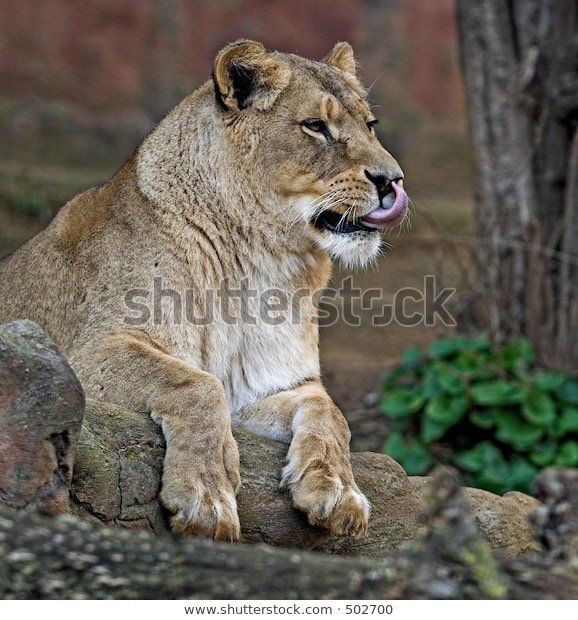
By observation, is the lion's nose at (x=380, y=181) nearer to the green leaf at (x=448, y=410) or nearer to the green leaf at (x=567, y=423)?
the green leaf at (x=448, y=410)

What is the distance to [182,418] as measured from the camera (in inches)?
160

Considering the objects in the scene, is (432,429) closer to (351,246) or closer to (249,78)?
(351,246)

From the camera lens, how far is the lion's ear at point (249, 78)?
5047 millimetres

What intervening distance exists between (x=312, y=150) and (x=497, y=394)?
2542 mm

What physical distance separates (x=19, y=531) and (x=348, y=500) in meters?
1.66

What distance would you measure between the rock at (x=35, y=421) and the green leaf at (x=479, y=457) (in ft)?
12.5

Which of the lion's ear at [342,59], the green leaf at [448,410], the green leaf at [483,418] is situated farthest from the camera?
the green leaf at [448,410]

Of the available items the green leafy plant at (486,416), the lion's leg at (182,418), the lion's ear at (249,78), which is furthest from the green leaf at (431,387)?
the lion's leg at (182,418)

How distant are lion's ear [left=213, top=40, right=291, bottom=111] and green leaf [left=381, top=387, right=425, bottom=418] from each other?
2.80 meters

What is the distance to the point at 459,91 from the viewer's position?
17.0m

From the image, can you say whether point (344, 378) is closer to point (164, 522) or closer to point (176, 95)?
point (164, 522)
